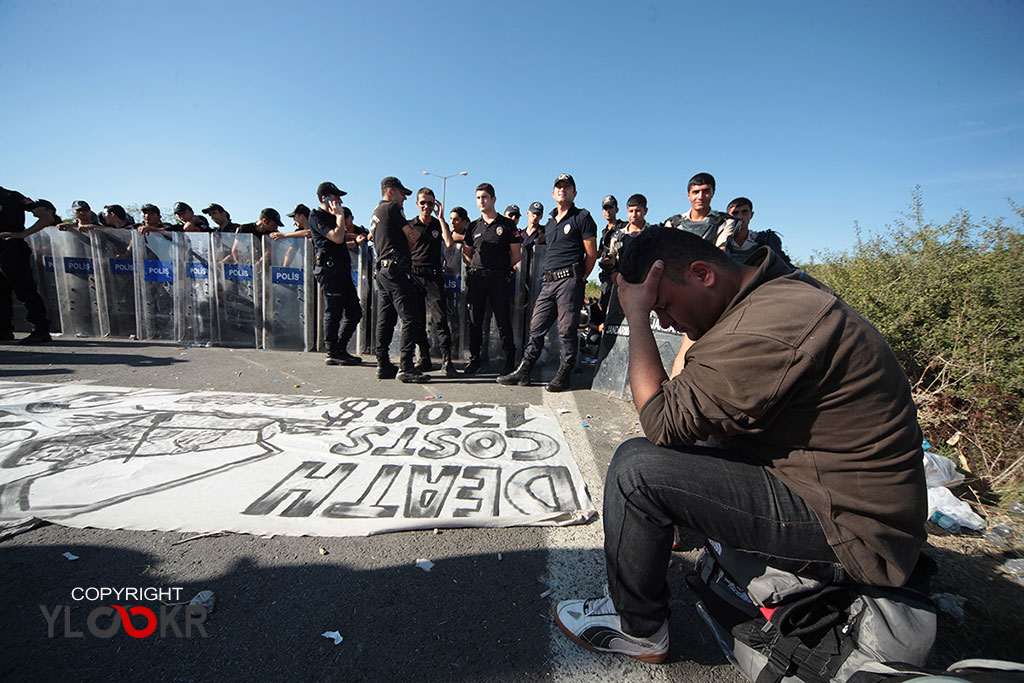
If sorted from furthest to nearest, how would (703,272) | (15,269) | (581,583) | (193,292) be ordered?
1. (193,292)
2. (15,269)
3. (581,583)
4. (703,272)

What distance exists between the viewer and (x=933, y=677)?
0.95m

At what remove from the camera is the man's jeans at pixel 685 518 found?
124 centimetres

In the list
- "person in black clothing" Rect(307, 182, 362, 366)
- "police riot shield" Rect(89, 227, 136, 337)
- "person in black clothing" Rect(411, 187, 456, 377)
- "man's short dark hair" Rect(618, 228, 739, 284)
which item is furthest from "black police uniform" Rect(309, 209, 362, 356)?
"man's short dark hair" Rect(618, 228, 739, 284)

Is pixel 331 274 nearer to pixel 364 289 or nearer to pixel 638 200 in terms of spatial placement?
pixel 364 289

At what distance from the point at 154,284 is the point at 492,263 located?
6024mm

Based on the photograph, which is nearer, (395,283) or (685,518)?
(685,518)

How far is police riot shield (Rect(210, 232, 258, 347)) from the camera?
22.0ft

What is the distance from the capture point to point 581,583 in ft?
6.06

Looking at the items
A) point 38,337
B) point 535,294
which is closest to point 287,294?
point 38,337

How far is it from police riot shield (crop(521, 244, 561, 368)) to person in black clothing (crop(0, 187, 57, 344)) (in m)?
7.44

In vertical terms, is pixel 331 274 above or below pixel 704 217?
below

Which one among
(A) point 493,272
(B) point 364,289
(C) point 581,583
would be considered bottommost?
(C) point 581,583

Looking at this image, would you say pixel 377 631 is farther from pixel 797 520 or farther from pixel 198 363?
pixel 198 363

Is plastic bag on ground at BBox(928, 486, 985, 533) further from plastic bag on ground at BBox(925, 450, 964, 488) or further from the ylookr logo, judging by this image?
the ylookr logo
